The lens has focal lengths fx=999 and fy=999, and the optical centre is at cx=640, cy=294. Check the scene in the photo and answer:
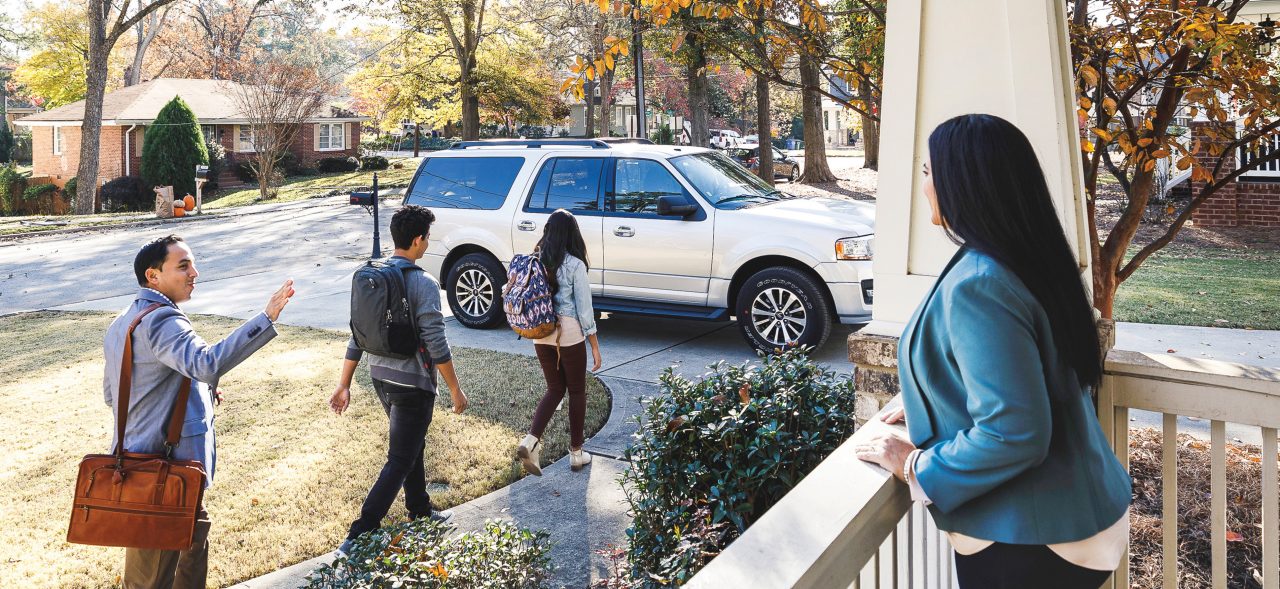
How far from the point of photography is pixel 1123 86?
5.86 meters

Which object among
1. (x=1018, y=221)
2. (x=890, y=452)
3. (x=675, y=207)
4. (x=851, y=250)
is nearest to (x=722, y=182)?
(x=675, y=207)

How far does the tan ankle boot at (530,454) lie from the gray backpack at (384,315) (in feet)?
3.73

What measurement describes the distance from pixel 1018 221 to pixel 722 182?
312 inches

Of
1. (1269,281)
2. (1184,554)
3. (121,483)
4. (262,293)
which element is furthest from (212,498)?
(1269,281)

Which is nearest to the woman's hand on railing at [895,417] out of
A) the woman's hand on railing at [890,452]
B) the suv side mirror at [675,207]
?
the woman's hand on railing at [890,452]

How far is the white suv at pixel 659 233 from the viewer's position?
8734mm

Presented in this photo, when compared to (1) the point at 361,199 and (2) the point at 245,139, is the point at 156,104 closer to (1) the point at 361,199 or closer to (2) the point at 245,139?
(2) the point at 245,139

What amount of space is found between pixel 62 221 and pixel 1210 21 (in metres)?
27.6

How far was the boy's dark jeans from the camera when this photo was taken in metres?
4.94

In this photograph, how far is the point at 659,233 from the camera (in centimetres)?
941

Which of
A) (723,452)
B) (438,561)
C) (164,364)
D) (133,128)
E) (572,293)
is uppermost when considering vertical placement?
(133,128)

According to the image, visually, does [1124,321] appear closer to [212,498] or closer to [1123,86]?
[1123,86]

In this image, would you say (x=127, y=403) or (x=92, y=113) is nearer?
(x=127, y=403)

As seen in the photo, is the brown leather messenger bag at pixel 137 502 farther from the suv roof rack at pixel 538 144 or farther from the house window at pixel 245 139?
the house window at pixel 245 139
